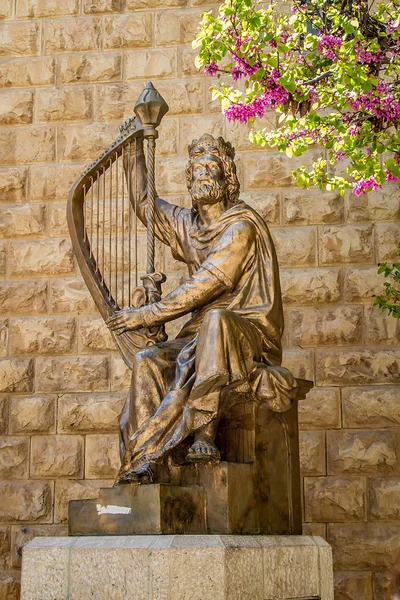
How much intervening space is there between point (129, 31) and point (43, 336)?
2.18 meters

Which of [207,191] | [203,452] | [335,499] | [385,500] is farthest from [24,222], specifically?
[203,452]

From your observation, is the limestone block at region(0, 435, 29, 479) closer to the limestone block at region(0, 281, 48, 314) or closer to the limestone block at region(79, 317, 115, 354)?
the limestone block at region(79, 317, 115, 354)

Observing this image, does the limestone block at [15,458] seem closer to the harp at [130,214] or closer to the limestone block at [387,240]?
the harp at [130,214]

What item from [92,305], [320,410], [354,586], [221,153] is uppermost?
[221,153]

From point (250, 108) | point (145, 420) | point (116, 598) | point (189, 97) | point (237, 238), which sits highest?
point (189, 97)

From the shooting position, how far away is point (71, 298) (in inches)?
270

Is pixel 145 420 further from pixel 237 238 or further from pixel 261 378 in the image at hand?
pixel 237 238

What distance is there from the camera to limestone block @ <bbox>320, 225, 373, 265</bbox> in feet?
21.6

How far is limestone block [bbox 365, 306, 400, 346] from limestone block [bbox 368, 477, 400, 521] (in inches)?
33.4

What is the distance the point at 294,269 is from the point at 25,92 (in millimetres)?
2278

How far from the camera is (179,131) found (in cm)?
700

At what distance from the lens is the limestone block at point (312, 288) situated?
6562 mm

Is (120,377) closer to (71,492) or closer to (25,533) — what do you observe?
(71,492)

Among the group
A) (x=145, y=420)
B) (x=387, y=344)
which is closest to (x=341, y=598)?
(x=387, y=344)
